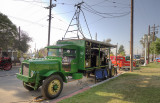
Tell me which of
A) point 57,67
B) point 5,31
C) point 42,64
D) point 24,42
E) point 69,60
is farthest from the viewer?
point 24,42

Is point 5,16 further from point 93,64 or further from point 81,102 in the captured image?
point 81,102

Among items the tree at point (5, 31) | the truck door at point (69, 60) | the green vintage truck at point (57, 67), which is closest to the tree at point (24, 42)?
the tree at point (5, 31)

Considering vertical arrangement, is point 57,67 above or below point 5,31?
below

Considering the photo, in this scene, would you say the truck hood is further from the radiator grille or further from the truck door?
the truck door

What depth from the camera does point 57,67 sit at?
5922mm

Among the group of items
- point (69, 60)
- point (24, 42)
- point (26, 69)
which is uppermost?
point (24, 42)

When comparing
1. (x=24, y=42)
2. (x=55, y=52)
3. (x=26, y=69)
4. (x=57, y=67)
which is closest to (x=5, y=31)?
(x=24, y=42)

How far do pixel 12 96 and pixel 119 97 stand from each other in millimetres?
4846

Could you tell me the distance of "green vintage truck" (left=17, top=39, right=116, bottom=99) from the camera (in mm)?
5027

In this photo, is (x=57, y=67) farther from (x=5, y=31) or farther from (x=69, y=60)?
(x=5, y=31)

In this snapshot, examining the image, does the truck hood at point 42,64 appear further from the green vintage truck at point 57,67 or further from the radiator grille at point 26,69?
the radiator grille at point 26,69

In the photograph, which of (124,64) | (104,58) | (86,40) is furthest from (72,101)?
(124,64)

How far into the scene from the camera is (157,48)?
26.9 m

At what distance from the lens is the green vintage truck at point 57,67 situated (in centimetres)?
503
